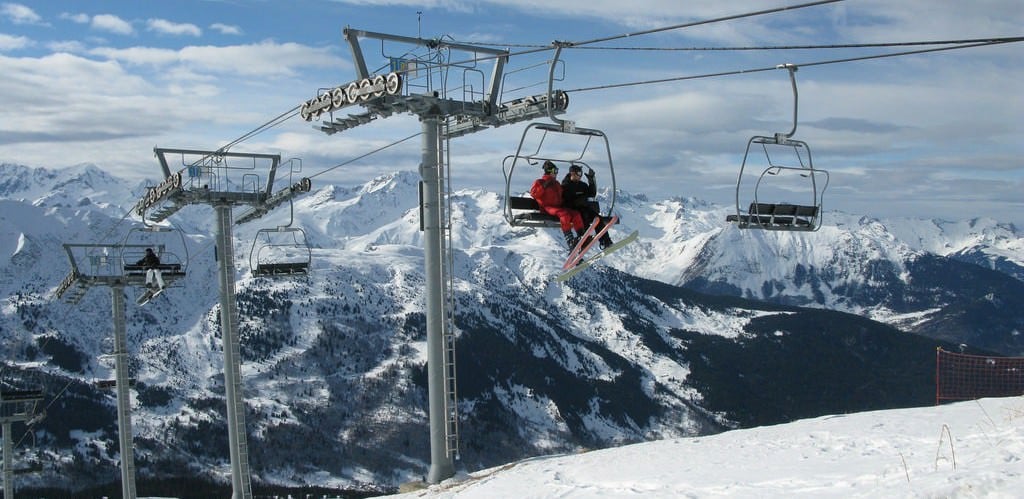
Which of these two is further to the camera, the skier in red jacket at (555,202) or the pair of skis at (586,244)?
the skier in red jacket at (555,202)

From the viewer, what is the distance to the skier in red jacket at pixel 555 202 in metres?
20.7

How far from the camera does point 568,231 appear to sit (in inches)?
821

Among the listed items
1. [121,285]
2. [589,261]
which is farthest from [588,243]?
[121,285]

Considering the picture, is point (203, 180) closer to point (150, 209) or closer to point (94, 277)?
point (150, 209)

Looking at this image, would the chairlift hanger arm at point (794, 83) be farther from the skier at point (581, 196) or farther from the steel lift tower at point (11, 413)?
the steel lift tower at point (11, 413)

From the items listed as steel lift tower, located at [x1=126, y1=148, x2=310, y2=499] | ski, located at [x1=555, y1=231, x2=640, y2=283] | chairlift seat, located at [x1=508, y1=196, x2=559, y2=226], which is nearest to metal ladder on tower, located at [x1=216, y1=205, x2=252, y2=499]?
steel lift tower, located at [x1=126, y1=148, x2=310, y2=499]

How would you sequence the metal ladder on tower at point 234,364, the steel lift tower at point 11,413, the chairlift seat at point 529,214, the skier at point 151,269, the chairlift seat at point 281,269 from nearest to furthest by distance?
the chairlift seat at point 529,214 → the metal ladder on tower at point 234,364 → the chairlift seat at point 281,269 → the skier at point 151,269 → the steel lift tower at point 11,413

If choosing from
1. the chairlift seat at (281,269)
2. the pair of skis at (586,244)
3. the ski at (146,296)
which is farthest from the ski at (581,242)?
the ski at (146,296)

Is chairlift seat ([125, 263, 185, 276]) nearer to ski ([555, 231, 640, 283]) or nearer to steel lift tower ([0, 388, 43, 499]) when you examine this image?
steel lift tower ([0, 388, 43, 499])

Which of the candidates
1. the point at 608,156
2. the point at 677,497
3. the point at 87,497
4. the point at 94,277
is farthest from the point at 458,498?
the point at 87,497

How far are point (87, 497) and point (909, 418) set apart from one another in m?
186

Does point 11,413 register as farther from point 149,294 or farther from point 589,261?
point 589,261

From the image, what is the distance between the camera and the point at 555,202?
2078 centimetres

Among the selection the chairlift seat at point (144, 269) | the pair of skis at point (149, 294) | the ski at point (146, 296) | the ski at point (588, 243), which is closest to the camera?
the ski at point (588, 243)
